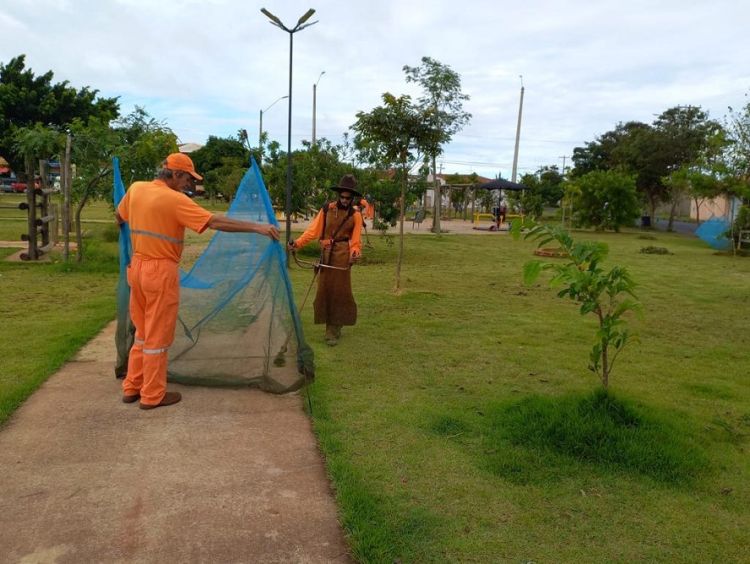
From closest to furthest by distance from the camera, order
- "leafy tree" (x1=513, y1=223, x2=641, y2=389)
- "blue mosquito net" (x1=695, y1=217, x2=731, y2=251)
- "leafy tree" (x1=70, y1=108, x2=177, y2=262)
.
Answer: "leafy tree" (x1=513, y1=223, x2=641, y2=389) → "leafy tree" (x1=70, y1=108, x2=177, y2=262) → "blue mosquito net" (x1=695, y1=217, x2=731, y2=251)

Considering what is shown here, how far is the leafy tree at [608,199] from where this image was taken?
28062 mm

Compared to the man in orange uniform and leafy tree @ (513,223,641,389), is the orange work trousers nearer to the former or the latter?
the man in orange uniform

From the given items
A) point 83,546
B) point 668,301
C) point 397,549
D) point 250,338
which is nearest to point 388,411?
point 250,338

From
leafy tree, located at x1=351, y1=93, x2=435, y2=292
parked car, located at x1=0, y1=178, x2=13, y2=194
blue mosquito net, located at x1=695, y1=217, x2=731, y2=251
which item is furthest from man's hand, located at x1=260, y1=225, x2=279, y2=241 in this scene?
parked car, located at x1=0, y1=178, x2=13, y2=194

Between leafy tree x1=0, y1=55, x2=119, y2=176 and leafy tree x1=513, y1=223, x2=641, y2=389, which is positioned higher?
leafy tree x1=0, y1=55, x2=119, y2=176

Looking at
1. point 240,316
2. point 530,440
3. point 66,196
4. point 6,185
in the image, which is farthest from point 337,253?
point 6,185

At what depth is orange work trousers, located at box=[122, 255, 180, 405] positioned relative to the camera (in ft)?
14.5

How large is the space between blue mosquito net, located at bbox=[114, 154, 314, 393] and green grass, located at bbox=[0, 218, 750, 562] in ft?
1.37

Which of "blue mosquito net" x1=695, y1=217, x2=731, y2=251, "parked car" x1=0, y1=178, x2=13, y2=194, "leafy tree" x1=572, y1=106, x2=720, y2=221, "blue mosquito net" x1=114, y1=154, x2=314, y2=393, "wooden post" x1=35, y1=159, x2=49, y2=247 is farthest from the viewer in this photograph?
"parked car" x1=0, y1=178, x2=13, y2=194

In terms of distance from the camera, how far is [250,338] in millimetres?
5172

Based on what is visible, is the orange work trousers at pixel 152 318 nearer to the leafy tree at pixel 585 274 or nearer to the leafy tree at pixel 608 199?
the leafy tree at pixel 585 274

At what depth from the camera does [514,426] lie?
170 inches

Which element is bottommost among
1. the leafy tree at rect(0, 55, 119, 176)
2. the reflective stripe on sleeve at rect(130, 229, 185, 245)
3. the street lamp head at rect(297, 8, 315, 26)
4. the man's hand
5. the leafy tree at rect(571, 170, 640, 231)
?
the reflective stripe on sleeve at rect(130, 229, 185, 245)

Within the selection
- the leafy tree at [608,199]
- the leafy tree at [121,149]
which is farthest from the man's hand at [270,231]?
the leafy tree at [608,199]
